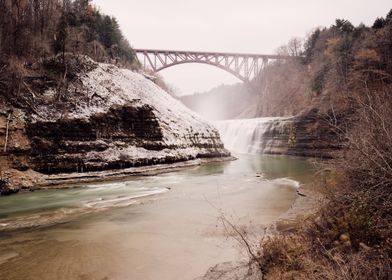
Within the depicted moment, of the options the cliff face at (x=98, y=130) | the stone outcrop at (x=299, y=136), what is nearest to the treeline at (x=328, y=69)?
the stone outcrop at (x=299, y=136)

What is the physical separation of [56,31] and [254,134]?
26609 mm

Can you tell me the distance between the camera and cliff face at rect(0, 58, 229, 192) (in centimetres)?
1722

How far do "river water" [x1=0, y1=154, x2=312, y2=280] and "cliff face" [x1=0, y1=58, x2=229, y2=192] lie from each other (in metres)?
4.00

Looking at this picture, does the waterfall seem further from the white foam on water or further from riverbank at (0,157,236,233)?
the white foam on water

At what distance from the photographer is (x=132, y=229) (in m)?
8.10

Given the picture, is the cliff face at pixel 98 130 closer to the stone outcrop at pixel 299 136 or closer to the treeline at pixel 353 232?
the stone outcrop at pixel 299 136

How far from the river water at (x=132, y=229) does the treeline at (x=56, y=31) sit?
46.4 ft

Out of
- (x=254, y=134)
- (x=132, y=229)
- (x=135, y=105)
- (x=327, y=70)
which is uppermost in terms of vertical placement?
(x=327, y=70)

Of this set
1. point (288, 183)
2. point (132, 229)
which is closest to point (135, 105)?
point (288, 183)

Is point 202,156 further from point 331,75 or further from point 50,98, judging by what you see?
point 331,75

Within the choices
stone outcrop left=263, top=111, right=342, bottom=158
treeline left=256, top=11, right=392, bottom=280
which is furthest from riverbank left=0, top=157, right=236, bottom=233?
stone outcrop left=263, top=111, right=342, bottom=158

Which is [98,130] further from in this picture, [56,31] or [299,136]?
[299,136]

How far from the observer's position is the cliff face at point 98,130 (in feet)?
56.5

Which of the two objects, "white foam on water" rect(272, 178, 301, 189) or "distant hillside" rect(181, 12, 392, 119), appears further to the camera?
"distant hillside" rect(181, 12, 392, 119)
